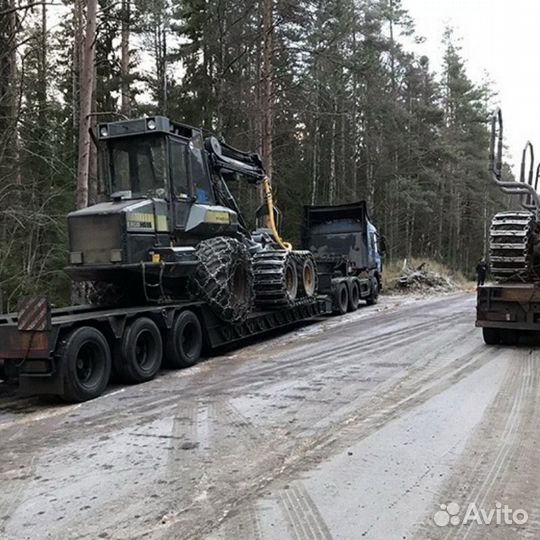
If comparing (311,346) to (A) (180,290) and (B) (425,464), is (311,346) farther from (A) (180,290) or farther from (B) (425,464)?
(B) (425,464)

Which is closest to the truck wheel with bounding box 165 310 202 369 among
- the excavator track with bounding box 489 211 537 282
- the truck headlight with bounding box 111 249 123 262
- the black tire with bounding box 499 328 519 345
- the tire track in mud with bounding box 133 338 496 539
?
the truck headlight with bounding box 111 249 123 262

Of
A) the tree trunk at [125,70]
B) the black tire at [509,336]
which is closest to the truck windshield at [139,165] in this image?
the black tire at [509,336]

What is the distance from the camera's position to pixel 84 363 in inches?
283

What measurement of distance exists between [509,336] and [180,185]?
6.23 m

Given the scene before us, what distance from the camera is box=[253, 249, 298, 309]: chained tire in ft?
36.9

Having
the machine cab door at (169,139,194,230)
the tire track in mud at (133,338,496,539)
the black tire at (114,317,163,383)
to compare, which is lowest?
the tire track in mud at (133,338,496,539)

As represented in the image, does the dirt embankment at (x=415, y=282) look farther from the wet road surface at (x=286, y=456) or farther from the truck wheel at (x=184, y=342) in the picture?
the truck wheel at (x=184, y=342)

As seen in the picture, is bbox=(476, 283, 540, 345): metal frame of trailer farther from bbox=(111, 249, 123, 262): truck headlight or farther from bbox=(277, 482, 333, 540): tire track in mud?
bbox=(277, 482, 333, 540): tire track in mud

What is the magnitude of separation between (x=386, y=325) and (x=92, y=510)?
10114 mm

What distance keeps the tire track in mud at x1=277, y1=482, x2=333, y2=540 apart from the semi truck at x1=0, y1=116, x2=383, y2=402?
3557 mm

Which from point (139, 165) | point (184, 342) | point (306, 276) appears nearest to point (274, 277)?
point (306, 276)

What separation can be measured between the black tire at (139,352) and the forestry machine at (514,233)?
18.8 feet

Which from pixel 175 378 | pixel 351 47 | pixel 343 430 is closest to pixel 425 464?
pixel 343 430

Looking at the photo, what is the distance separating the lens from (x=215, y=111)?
2141 cm
